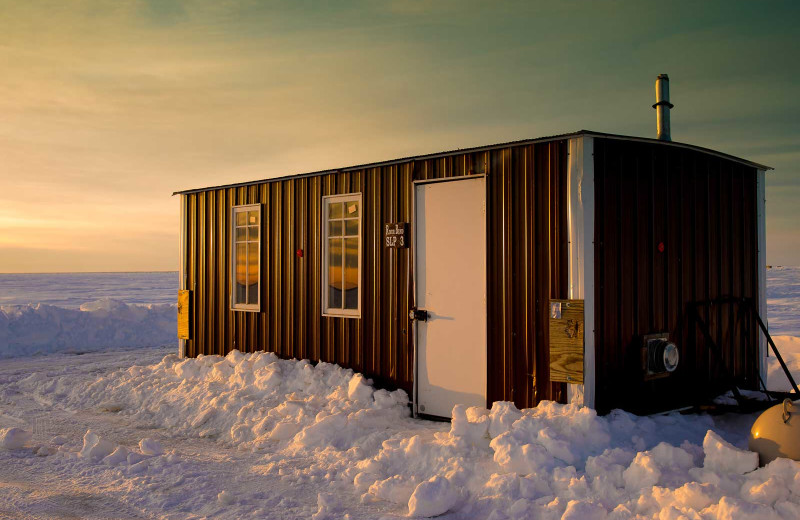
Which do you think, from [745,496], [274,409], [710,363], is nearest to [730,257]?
[710,363]

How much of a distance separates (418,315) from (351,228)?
Result: 1784 millimetres

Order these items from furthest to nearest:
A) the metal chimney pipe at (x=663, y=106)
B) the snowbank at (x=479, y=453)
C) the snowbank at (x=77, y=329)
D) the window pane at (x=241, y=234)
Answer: the snowbank at (x=77, y=329) → the window pane at (x=241, y=234) → the metal chimney pipe at (x=663, y=106) → the snowbank at (x=479, y=453)

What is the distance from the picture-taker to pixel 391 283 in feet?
26.2

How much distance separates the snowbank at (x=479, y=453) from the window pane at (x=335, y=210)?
2.17 meters

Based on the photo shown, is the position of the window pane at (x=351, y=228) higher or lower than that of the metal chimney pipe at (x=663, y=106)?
lower

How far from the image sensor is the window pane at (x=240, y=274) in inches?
404

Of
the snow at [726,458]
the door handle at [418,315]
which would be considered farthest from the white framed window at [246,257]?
the snow at [726,458]

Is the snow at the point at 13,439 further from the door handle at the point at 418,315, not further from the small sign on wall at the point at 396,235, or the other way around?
the small sign on wall at the point at 396,235

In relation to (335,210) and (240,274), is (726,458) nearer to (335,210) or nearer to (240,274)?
(335,210)

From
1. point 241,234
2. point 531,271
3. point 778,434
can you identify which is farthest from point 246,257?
point 778,434

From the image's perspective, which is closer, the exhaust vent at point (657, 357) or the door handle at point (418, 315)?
the exhaust vent at point (657, 357)

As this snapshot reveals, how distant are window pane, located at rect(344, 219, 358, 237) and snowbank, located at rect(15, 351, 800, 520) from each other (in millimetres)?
1888

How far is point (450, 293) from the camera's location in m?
7.39

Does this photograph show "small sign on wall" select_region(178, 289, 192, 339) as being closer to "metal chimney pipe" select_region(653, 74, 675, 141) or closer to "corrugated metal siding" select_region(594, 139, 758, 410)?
"corrugated metal siding" select_region(594, 139, 758, 410)
